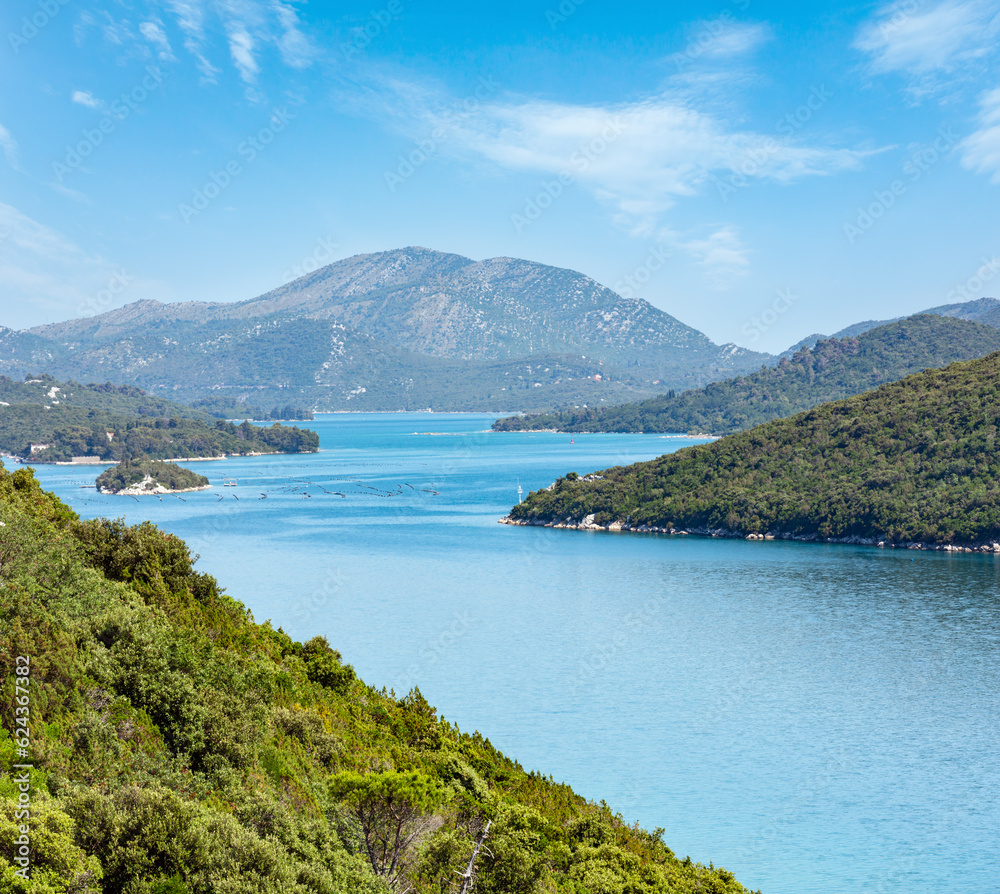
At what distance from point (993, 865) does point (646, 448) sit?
160542 millimetres

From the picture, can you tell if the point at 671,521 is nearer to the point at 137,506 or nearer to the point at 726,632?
the point at 726,632

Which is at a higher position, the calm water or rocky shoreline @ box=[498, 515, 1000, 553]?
rocky shoreline @ box=[498, 515, 1000, 553]

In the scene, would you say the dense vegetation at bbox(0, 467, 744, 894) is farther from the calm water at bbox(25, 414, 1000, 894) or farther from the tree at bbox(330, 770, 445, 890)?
the calm water at bbox(25, 414, 1000, 894)

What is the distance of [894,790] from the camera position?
28.4 metres

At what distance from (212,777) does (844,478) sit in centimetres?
8179

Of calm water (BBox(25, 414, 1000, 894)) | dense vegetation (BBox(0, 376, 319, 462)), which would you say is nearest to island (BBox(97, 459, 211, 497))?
dense vegetation (BBox(0, 376, 319, 462))

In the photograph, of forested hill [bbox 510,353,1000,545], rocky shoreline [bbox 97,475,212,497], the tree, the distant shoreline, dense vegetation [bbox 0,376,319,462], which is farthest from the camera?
dense vegetation [bbox 0,376,319,462]

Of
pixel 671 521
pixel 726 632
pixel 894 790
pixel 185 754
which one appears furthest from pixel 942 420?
pixel 185 754

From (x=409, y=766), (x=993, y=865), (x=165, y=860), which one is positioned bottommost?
(x=993, y=865)

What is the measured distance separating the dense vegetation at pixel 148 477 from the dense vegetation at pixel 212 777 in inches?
4364

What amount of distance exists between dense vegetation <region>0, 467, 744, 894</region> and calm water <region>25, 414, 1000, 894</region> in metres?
7.57

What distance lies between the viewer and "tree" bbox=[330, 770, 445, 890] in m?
12.8

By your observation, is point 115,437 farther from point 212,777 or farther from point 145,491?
point 212,777

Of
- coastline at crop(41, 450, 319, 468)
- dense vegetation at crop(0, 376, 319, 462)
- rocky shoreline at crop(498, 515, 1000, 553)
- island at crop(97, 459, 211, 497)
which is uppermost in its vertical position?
dense vegetation at crop(0, 376, 319, 462)
